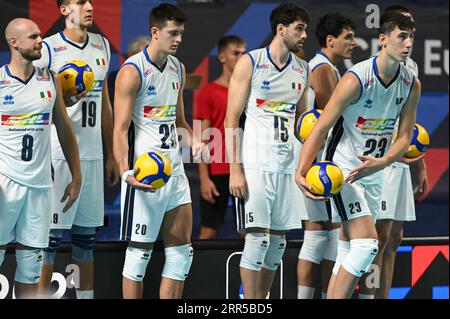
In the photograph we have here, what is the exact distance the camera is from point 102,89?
24.4 ft

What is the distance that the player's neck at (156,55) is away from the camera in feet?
23.7

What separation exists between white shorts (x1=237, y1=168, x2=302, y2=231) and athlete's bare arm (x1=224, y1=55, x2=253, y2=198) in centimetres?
8

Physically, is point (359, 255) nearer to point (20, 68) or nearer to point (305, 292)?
point (305, 292)

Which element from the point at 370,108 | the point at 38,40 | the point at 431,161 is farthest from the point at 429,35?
the point at 38,40

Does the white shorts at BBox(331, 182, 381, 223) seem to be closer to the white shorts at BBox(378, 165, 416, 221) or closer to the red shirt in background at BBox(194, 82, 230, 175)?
the white shorts at BBox(378, 165, 416, 221)

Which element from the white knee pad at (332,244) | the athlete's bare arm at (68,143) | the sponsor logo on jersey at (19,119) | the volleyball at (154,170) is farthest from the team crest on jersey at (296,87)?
the sponsor logo on jersey at (19,119)

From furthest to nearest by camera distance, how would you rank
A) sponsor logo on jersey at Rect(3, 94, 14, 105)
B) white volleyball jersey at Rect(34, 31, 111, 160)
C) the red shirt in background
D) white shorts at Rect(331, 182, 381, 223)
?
1. the red shirt in background
2. white volleyball jersey at Rect(34, 31, 111, 160)
3. white shorts at Rect(331, 182, 381, 223)
4. sponsor logo on jersey at Rect(3, 94, 14, 105)

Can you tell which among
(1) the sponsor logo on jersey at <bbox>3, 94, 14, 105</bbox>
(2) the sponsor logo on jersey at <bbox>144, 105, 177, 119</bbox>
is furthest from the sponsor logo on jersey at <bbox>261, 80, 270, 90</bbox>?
(1) the sponsor logo on jersey at <bbox>3, 94, 14, 105</bbox>

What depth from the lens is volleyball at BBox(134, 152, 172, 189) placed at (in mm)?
6828

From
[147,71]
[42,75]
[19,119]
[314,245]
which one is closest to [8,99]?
[19,119]

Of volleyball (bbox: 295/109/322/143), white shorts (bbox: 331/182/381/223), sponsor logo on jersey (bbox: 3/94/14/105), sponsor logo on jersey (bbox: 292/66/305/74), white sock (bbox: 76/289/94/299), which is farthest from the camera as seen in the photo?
sponsor logo on jersey (bbox: 292/66/305/74)
